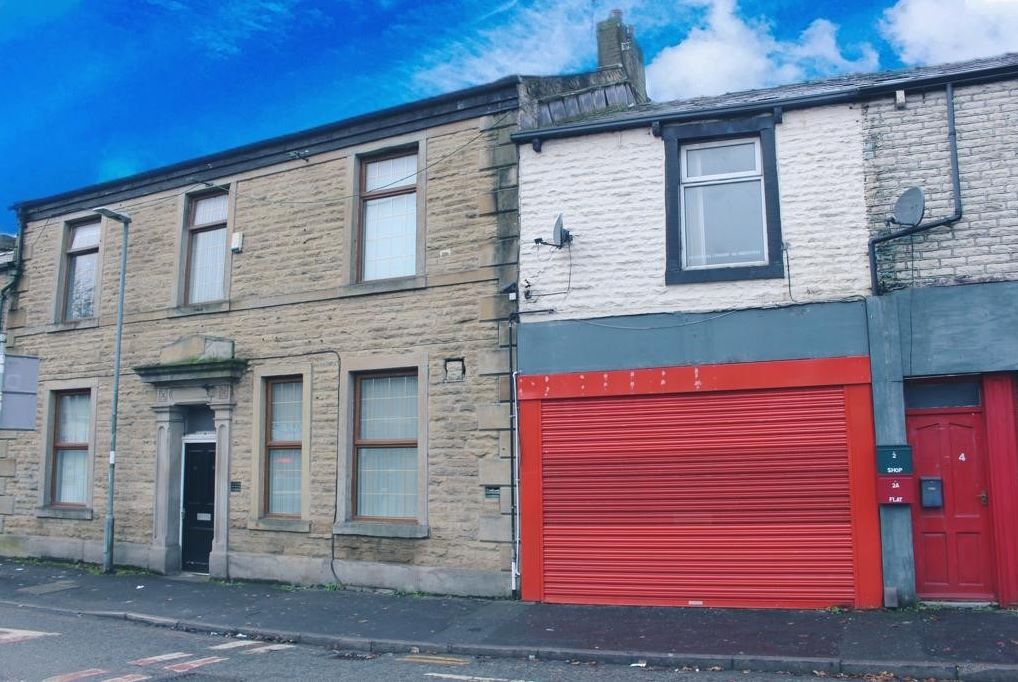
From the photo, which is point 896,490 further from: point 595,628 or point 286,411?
point 286,411

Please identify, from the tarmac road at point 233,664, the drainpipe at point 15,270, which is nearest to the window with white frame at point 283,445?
the tarmac road at point 233,664

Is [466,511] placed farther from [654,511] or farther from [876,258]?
[876,258]

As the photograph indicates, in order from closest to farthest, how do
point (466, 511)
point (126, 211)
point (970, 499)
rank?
point (970, 499), point (466, 511), point (126, 211)

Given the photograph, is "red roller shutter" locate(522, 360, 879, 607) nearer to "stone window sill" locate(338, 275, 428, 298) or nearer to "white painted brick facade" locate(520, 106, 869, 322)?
"white painted brick facade" locate(520, 106, 869, 322)

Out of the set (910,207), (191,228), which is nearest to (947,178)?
(910,207)

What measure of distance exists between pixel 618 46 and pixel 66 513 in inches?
511

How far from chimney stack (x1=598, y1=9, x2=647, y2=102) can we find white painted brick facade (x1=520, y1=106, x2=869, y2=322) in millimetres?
4293

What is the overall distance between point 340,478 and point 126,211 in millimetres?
7052

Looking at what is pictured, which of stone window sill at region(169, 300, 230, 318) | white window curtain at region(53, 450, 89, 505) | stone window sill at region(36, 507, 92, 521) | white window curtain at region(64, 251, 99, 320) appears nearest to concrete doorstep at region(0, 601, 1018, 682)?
stone window sill at region(169, 300, 230, 318)

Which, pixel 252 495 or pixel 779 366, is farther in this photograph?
pixel 252 495

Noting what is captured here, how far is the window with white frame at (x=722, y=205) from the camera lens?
10664 mm

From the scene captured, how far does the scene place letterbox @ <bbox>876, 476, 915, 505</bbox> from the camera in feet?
30.9

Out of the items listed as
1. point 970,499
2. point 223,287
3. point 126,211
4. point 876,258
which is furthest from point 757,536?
point 126,211

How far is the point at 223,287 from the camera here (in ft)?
46.4
